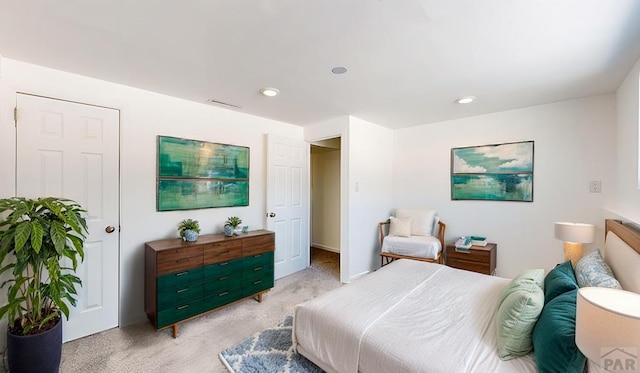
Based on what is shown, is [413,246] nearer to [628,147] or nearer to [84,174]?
[628,147]

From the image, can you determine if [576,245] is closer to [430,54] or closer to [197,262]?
[430,54]

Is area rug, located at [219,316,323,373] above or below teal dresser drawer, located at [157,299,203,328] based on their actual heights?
below

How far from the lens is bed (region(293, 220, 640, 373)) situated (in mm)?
1291

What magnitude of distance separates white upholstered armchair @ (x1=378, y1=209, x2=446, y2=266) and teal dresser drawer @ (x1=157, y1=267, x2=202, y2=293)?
2460 millimetres

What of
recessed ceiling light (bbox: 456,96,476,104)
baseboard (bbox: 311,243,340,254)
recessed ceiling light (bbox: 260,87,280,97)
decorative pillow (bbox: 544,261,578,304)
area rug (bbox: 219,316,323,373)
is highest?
recessed ceiling light (bbox: 456,96,476,104)

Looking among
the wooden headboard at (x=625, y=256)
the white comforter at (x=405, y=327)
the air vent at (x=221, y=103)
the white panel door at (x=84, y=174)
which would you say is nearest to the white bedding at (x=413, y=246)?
the white comforter at (x=405, y=327)

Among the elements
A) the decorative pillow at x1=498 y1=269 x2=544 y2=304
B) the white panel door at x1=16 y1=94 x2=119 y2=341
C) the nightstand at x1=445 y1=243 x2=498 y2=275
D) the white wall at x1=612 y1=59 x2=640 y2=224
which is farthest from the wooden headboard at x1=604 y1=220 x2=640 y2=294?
the white panel door at x1=16 y1=94 x2=119 y2=341

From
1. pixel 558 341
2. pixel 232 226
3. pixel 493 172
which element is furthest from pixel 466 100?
pixel 232 226

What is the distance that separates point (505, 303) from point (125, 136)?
3390mm

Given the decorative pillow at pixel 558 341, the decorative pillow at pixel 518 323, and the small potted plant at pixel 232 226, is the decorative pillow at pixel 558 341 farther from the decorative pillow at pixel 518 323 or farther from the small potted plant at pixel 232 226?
the small potted plant at pixel 232 226

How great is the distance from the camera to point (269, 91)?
8.84 ft

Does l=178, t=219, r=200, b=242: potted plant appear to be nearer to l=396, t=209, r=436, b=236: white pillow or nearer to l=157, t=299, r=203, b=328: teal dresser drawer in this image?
l=157, t=299, r=203, b=328: teal dresser drawer

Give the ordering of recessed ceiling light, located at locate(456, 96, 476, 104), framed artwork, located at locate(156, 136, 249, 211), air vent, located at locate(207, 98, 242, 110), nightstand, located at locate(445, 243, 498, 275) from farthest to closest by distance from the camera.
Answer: nightstand, located at locate(445, 243, 498, 275)
air vent, located at locate(207, 98, 242, 110)
recessed ceiling light, located at locate(456, 96, 476, 104)
framed artwork, located at locate(156, 136, 249, 211)

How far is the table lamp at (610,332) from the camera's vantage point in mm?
821
